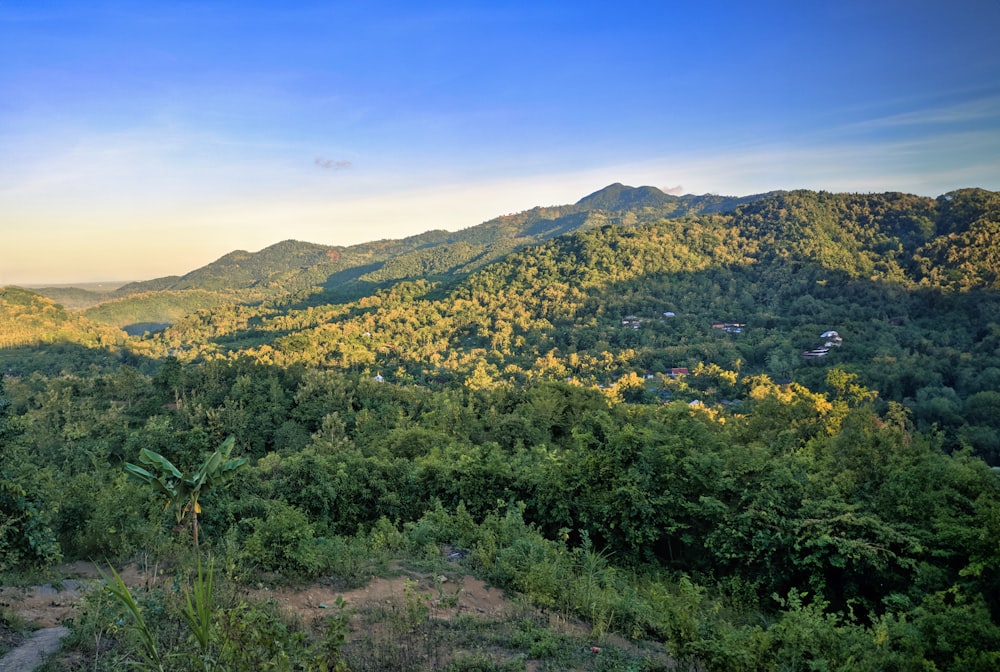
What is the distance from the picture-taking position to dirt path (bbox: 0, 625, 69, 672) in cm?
384

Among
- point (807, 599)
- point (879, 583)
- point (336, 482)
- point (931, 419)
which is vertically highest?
point (336, 482)

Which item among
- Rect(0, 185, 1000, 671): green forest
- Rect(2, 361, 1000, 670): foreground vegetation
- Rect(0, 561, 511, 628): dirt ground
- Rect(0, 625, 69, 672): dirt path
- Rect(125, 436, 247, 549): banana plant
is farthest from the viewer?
Rect(125, 436, 247, 549): banana plant

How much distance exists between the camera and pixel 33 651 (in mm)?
4094

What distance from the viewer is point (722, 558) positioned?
7828mm

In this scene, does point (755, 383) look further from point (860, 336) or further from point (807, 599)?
point (807, 599)

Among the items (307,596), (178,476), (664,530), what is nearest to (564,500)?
(664,530)

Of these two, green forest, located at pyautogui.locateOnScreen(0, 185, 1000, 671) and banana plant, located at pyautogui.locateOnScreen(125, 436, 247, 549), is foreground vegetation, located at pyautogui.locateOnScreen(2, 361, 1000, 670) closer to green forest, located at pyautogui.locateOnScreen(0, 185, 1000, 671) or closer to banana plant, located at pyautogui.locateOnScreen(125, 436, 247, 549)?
green forest, located at pyautogui.locateOnScreen(0, 185, 1000, 671)

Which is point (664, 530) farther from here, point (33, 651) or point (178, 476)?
point (33, 651)

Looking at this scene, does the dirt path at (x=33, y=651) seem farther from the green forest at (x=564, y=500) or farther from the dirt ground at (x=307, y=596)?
the dirt ground at (x=307, y=596)

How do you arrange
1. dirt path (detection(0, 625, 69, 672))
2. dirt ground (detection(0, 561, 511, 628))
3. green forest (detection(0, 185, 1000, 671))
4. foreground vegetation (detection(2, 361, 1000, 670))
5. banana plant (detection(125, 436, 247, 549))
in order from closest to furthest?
dirt path (detection(0, 625, 69, 672))
green forest (detection(0, 185, 1000, 671))
foreground vegetation (detection(2, 361, 1000, 670))
dirt ground (detection(0, 561, 511, 628))
banana plant (detection(125, 436, 247, 549))

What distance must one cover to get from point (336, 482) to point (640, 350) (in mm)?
43656

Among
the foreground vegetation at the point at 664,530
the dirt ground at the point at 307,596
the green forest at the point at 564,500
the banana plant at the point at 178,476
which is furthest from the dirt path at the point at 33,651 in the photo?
the banana plant at the point at 178,476

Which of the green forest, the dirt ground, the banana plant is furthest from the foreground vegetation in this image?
the banana plant

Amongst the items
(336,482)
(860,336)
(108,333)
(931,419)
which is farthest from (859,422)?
(108,333)
